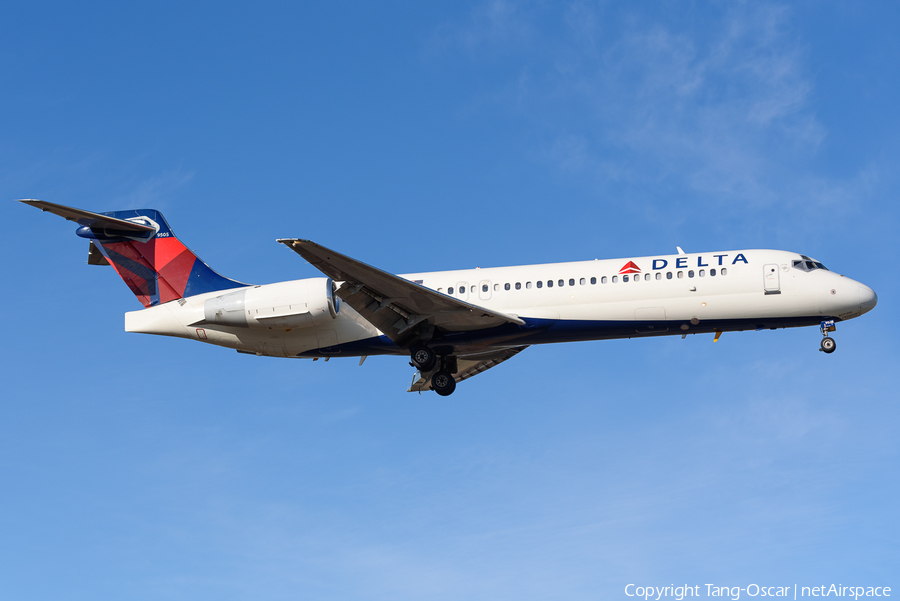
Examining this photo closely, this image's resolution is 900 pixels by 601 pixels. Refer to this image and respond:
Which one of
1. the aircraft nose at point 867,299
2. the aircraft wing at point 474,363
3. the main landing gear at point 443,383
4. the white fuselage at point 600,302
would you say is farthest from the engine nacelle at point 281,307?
the aircraft nose at point 867,299

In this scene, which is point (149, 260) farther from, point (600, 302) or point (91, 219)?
point (600, 302)

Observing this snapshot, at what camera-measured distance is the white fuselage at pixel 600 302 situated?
2338 cm

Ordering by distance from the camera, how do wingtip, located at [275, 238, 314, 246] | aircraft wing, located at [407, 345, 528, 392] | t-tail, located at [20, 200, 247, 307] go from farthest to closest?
aircraft wing, located at [407, 345, 528, 392]
t-tail, located at [20, 200, 247, 307]
wingtip, located at [275, 238, 314, 246]

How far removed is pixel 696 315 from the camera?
2344cm

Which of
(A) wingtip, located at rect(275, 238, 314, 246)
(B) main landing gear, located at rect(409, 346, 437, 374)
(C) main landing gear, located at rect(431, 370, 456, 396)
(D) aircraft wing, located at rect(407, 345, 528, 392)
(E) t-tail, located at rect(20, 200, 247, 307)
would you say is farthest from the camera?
(D) aircraft wing, located at rect(407, 345, 528, 392)

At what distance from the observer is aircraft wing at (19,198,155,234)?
76.6ft

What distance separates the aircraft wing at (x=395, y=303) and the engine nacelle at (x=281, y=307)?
2.97 ft

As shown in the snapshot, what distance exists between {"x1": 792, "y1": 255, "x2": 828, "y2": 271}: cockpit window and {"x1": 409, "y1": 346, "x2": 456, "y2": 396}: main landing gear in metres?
9.77

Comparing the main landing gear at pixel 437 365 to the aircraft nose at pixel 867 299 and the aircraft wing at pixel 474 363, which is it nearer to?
the aircraft wing at pixel 474 363

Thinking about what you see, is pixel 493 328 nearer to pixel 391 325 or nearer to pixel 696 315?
pixel 391 325

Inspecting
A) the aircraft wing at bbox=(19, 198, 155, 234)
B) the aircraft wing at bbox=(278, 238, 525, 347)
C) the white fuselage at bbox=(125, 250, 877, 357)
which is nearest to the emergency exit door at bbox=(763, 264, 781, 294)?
the white fuselage at bbox=(125, 250, 877, 357)

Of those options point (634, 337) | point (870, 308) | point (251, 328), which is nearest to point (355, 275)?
point (251, 328)

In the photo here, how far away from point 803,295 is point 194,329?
16.4 meters

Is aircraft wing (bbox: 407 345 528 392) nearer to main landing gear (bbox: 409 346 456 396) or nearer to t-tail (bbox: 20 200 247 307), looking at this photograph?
main landing gear (bbox: 409 346 456 396)
